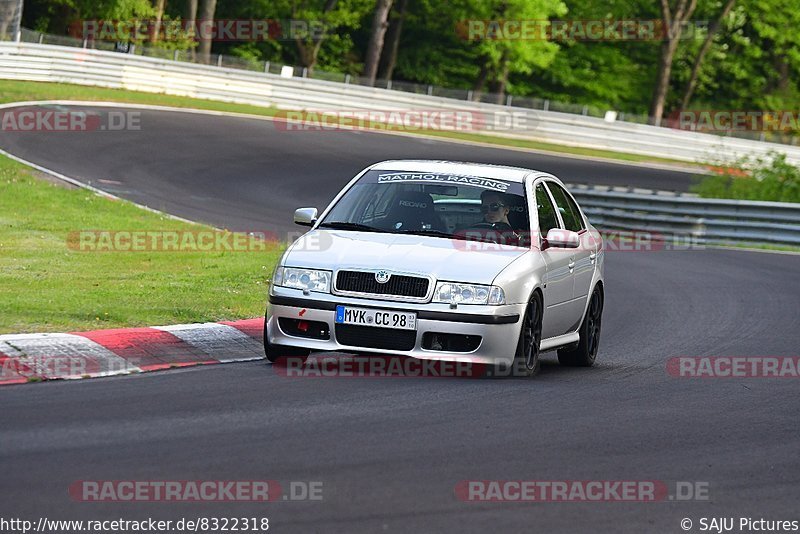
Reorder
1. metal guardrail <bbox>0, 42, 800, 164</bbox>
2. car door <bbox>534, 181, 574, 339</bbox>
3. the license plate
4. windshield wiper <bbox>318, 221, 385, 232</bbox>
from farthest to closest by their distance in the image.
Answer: metal guardrail <bbox>0, 42, 800, 164</bbox> → car door <bbox>534, 181, 574, 339</bbox> → windshield wiper <bbox>318, 221, 385, 232</bbox> → the license plate

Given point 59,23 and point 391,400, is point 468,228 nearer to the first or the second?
point 391,400

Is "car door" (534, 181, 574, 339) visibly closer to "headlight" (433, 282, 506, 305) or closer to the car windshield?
the car windshield

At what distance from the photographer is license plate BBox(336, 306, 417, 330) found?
8953 millimetres

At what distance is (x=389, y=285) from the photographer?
29.6 ft

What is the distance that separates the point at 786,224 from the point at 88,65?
73.7 ft

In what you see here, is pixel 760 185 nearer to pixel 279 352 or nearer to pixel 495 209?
pixel 495 209

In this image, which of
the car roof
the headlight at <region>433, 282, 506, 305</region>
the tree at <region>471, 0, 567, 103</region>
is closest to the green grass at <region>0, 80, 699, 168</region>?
the tree at <region>471, 0, 567, 103</region>

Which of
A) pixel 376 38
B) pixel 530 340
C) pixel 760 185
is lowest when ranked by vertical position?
pixel 760 185

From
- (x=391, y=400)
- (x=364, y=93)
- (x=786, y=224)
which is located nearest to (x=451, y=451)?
(x=391, y=400)

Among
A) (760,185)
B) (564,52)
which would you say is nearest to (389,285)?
(760,185)

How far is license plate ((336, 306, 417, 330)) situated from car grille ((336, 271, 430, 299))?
128mm

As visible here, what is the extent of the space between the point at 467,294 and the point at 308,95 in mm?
36162

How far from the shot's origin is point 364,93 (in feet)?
149

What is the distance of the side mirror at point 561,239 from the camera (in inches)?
391
